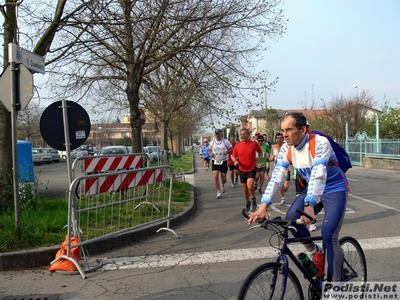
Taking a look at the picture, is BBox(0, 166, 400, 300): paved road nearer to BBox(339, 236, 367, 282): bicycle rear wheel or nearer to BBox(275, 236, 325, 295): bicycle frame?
BBox(339, 236, 367, 282): bicycle rear wheel

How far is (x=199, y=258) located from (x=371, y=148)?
2209 centimetres

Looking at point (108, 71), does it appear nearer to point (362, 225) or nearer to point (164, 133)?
point (362, 225)

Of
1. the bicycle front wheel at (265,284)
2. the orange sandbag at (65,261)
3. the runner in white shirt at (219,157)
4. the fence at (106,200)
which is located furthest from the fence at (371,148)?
the bicycle front wheel at (265,284)

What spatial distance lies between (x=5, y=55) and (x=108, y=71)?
5.59 m

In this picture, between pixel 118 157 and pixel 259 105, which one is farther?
pixel 259 105

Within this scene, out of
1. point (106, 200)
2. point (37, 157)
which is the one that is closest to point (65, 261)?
point (106, 200)

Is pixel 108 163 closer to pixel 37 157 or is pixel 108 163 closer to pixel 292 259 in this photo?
pixel 292 259

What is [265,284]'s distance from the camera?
3.21 metres

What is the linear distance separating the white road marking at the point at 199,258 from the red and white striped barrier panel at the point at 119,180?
1.03m

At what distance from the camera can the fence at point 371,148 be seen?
890 inches

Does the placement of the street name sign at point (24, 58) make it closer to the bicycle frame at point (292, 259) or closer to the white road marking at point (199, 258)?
the white road marking at point (199, 258)

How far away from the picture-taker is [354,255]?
419cm

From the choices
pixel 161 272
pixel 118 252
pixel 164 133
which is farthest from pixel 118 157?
pixel 164 133

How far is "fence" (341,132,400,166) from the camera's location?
22609mm
